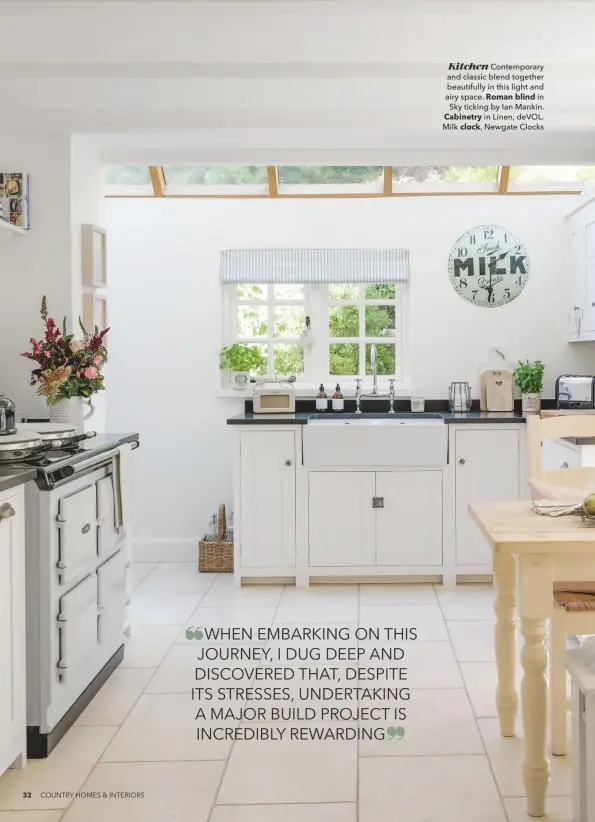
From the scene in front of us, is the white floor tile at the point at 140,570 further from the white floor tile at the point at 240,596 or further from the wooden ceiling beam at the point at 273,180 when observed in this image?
the wooden ceiling beam at the point at 273,180

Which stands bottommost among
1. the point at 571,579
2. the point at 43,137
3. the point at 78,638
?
the point at 78,638

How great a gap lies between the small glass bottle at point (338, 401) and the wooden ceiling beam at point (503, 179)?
1669 millimetres

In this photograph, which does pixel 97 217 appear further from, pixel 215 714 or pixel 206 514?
pixel 215 714

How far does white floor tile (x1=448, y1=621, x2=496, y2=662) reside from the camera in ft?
12.3

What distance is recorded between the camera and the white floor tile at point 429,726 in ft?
9.30

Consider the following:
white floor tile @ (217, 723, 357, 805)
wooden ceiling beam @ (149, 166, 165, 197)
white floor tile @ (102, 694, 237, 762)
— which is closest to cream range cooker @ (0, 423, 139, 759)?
white floor tile @ (102, 694, 237, 762)

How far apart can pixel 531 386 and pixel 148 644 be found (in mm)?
2914

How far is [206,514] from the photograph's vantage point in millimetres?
5844

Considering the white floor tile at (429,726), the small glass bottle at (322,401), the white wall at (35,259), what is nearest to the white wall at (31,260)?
the white wall at (35,259)

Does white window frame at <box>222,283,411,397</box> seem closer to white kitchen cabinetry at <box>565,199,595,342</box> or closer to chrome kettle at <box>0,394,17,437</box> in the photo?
white kitchen cabinetry at <box>565,199,595,342</box>

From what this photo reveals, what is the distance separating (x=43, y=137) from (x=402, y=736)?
323cm

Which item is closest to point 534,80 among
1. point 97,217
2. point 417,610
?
point 97,217

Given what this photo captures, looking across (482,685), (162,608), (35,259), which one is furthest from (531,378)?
(35,259)

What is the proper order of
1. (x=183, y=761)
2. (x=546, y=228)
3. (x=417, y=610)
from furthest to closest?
(x=546, y=228) < (x=417, y=610) < (x=183, y=761)
